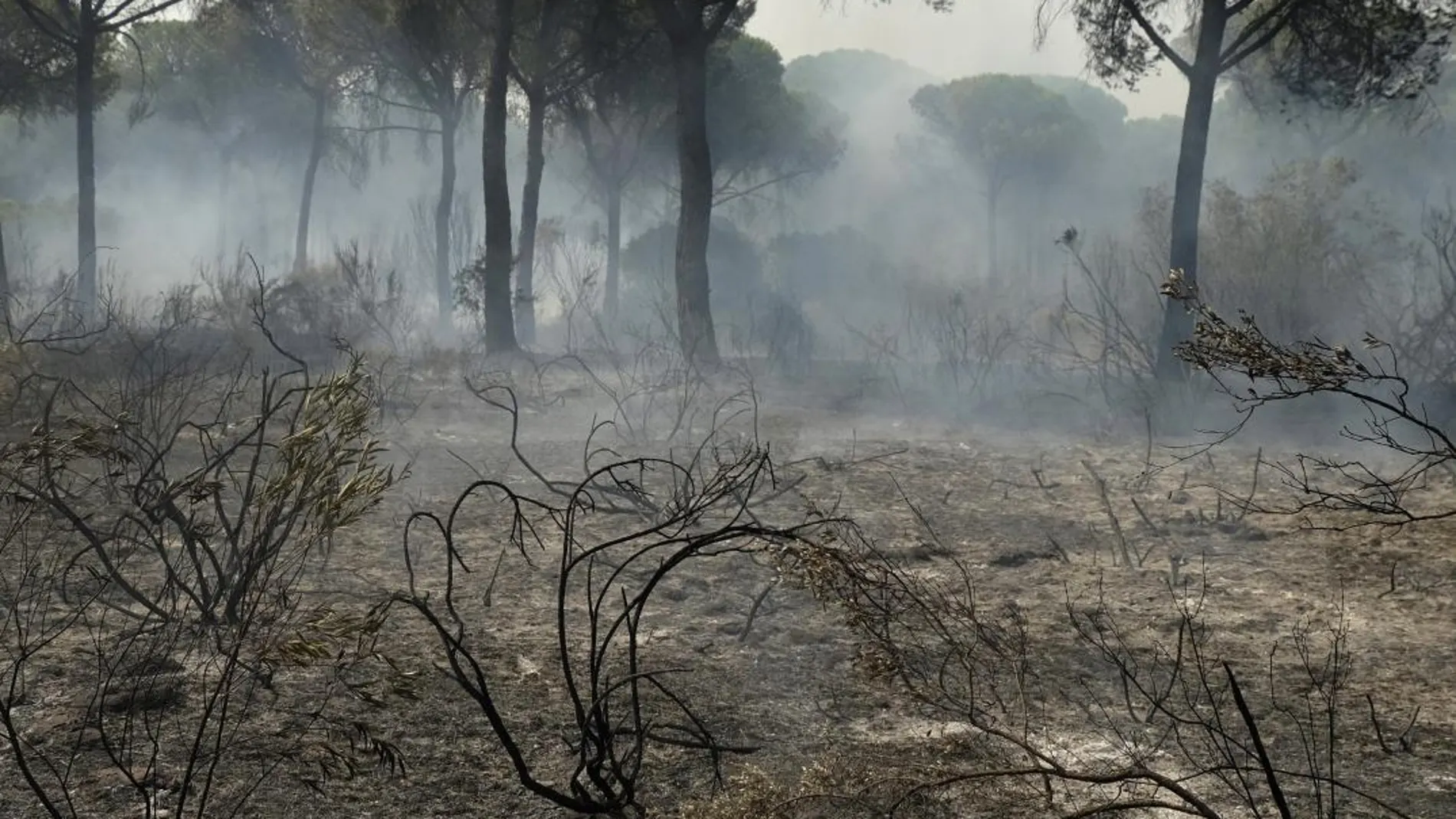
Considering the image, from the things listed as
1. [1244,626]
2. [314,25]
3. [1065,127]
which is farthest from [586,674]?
[1065,127]

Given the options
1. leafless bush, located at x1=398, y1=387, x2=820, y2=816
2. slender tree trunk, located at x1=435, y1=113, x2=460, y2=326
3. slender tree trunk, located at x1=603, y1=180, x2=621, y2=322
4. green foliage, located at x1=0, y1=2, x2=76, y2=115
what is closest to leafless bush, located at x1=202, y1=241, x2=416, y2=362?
green foliage, located at x1=0, y1=2, x2=76, y2=115

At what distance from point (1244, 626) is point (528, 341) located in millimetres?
16629

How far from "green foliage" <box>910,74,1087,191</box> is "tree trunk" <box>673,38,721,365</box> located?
107 feet

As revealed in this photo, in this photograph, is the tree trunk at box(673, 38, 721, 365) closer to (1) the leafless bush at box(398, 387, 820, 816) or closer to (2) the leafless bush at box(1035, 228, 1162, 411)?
(2) the leafless bush at box(1035, 228, 1162, 411)

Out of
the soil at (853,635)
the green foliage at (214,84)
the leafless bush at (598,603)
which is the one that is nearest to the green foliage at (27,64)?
the green foliage at (214,84)

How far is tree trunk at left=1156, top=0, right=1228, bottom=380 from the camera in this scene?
36.6 feet

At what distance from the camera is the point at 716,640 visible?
3.86 metres

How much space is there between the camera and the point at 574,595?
4387 mm

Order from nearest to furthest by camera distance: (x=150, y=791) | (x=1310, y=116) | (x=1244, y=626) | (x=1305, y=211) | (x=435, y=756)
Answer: (x=150, y=791) < (x=435, y=756) < (x=1244, y=626) < (x=1305, y=211) < (x=1310, y=116)

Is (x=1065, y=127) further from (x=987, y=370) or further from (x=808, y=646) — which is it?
(x=808, y=646)

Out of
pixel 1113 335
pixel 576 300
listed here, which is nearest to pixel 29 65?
pixel 576 300

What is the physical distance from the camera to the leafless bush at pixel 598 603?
2189mm

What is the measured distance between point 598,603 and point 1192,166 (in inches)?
418

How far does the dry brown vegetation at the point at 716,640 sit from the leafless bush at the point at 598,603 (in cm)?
2
